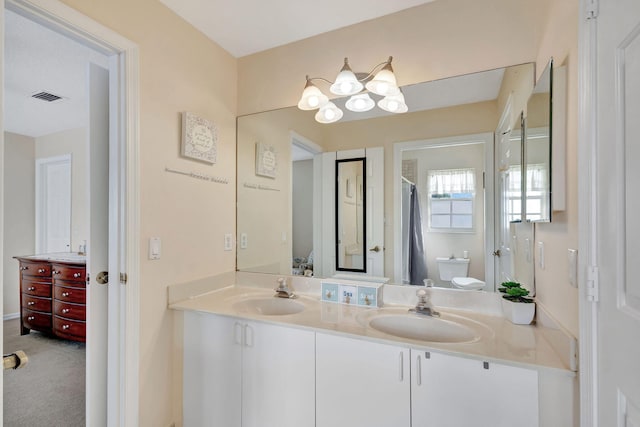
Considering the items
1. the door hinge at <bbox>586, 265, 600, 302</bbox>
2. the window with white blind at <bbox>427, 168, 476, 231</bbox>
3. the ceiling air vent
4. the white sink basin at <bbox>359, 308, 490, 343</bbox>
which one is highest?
the ceiling air vent

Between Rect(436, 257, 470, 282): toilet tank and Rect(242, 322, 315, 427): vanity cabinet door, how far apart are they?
781 millimetres

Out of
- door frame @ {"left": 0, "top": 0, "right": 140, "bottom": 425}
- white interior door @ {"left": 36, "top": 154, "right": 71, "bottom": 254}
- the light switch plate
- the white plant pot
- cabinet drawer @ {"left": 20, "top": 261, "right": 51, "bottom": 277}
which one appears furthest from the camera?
white interior door @ {"left": 36, "top": 154, "right": 71, "bottom": 254}

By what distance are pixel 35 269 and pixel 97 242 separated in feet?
8.56

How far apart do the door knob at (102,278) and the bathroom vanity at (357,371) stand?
351 millimetres

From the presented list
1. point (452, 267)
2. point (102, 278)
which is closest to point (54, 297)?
point (102, 278)

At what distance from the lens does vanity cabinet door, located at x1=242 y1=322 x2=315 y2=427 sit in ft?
4.37

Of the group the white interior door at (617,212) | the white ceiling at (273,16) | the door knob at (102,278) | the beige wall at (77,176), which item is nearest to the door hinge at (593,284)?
the white interior door at (617,212)

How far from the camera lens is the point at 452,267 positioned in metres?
1.60

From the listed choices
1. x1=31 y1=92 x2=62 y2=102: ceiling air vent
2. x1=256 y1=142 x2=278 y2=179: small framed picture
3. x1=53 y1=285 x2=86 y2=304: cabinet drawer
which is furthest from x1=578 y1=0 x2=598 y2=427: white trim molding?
x1=31 y1=92 x2=62 y2=102: ceiling air vent

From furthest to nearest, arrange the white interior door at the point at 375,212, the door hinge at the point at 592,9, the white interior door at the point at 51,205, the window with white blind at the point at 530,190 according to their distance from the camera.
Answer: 1. the white interior door at the point at 51,205
2. the white interior door at the point at 375,212
3. the window with white blind at the point at 530,190
4. the door hinge at the point at 592,9

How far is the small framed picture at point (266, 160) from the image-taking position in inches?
84.0

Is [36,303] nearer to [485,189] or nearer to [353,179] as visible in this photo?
[353,179]

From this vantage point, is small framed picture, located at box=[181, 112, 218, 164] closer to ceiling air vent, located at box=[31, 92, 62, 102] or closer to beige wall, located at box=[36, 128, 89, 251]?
ceiling air vent, located at box=[31, 92, 62, 102]

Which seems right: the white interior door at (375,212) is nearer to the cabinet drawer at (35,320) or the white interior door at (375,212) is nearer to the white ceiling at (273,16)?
the white ceiling at (273,16)
